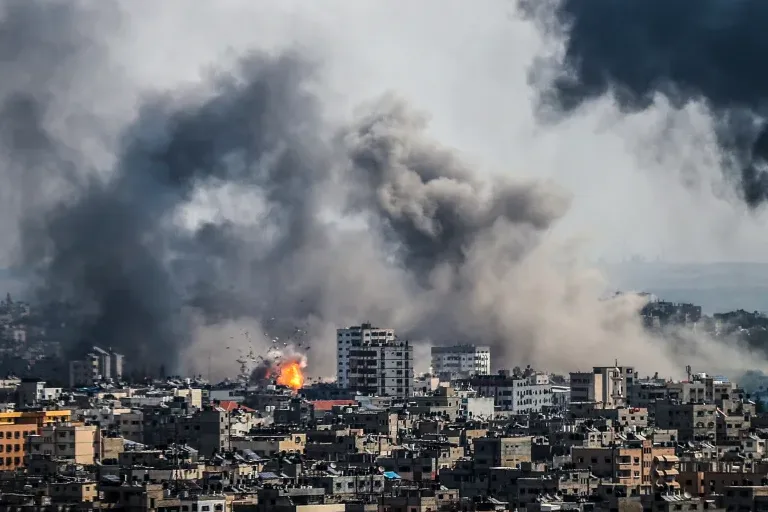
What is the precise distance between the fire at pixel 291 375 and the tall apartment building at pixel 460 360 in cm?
536

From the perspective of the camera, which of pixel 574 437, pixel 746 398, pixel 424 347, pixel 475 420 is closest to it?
pixel 574 437

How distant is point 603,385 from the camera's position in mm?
96125

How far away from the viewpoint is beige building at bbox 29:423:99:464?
7200 centimetres

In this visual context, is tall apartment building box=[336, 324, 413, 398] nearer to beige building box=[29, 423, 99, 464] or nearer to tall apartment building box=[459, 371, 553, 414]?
tall apartment building box=[459, 371, 553, 414]

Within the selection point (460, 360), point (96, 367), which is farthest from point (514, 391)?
point (96, 367)

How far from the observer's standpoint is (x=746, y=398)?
98.5 metres

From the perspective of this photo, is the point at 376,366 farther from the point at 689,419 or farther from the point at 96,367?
the point at 689,419

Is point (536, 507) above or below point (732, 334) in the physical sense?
below

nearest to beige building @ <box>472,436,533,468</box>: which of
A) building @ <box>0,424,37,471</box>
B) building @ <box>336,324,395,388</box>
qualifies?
building @ <box>0,424,37,471</box>

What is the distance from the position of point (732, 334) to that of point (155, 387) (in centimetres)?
3223

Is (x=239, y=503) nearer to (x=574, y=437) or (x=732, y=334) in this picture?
(x=574, y=437)

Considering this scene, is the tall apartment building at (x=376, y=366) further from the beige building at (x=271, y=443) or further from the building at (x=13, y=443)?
the building at (x=13, y=443)

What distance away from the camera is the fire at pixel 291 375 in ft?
378

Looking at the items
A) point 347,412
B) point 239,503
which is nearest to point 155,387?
point 347,412
